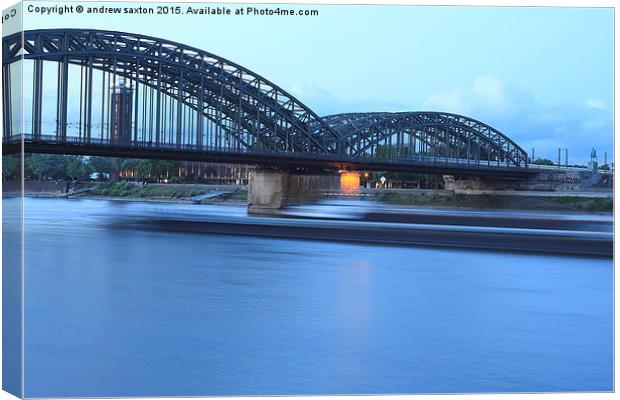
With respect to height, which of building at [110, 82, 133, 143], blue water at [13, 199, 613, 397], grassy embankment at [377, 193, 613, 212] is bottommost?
blue water at [13, 199, 613, 397]

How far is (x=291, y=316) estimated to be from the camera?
43.5 feet

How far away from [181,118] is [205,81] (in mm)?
2892

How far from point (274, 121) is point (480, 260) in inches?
439

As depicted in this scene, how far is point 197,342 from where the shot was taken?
10500mm

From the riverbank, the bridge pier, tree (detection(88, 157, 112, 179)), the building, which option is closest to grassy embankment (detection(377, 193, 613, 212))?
the riverbank

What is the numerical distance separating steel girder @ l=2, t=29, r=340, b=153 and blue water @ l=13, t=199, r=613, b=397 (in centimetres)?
266

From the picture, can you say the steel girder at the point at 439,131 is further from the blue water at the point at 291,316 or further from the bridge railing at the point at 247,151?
the blue water at the point at 291,316

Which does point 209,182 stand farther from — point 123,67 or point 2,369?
point 2,369

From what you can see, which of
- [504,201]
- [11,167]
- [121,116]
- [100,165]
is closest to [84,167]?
[100,165]

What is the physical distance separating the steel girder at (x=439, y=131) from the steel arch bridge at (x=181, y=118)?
49 millimetres

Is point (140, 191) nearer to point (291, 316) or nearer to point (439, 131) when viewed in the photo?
point (291, 316)

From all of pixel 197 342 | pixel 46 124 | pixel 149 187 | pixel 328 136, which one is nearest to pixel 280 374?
pixel 197 342

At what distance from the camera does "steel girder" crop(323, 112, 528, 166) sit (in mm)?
17894

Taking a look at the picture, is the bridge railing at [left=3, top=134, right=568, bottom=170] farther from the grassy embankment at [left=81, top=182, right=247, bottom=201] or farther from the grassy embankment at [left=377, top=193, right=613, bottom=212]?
the grassy embankment at [left=81, top=182, right=247, bottom=201]
